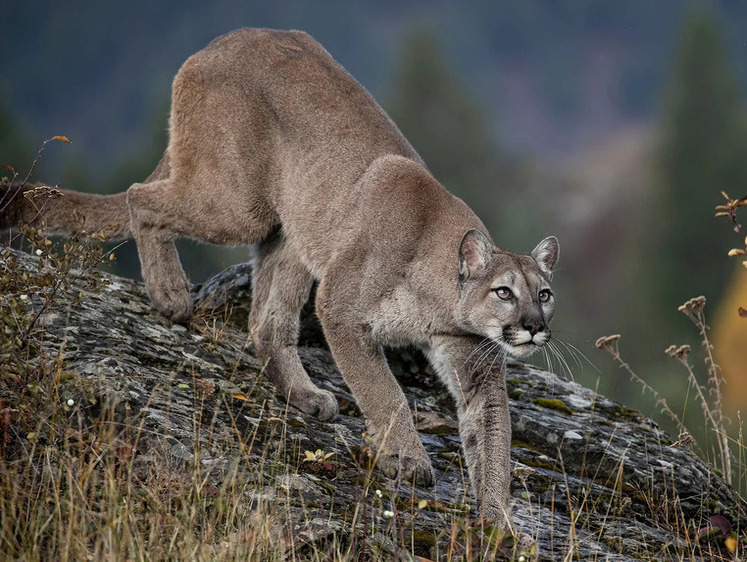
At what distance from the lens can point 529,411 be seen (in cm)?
617

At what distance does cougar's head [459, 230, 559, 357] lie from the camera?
5.21m

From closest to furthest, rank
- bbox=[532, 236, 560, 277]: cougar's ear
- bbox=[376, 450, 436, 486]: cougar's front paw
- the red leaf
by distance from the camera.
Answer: bbox=[376, 450, 436, 486]: cougar's front paw < the red leaf < bbox=[532, 236, 560, 277]: cougar's ear

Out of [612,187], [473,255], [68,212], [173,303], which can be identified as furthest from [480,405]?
[612,187]

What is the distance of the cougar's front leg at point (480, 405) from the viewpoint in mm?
5055

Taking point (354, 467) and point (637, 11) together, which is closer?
point (354, 467)

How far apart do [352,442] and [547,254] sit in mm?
1552

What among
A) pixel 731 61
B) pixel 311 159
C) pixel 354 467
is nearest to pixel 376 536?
pixel 354 467

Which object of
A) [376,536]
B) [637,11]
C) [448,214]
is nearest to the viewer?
[376,536]

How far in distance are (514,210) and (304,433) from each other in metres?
45.4

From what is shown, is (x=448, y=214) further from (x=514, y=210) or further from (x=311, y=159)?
(x=514, y=210)

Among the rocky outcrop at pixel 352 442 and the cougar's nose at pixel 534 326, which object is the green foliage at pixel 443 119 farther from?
the cougar's nose at pixel 534 326

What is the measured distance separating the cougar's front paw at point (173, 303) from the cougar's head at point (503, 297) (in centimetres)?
167

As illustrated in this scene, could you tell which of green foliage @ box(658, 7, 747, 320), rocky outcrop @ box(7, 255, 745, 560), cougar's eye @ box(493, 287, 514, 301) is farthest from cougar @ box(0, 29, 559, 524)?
green foliage @ box(658, 7, 747, 320)

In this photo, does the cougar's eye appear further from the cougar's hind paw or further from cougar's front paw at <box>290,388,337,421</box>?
cougar's front paw at <box>290,388,337,421</box>
